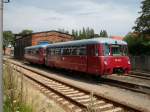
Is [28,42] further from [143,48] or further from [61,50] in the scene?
[61,50]

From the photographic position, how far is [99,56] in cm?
1772

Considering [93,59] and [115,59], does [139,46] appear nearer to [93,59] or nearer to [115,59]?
[115,59]

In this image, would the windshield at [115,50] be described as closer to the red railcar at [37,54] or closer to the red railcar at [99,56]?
the red railcar at [99,56]

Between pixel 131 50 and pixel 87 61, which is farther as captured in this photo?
pixel 131 50

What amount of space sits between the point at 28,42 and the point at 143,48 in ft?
96.1

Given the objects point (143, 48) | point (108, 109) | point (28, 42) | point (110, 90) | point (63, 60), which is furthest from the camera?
point (28, 42)

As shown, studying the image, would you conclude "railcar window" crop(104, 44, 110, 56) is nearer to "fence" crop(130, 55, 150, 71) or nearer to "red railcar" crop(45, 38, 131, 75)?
"red railcar" crop(45, 38, 131, 75)

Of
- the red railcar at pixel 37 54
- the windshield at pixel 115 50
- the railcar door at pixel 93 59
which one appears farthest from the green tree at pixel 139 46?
the railcar door at pixel 93 59

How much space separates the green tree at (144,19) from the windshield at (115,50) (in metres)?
19.0

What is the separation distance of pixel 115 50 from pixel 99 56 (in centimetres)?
154

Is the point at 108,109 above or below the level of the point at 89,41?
below

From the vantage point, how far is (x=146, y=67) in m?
31.1

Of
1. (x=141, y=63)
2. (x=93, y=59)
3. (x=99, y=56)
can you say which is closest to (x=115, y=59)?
(x=99, y=56)

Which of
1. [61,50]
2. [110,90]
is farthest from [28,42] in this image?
[110,90]
